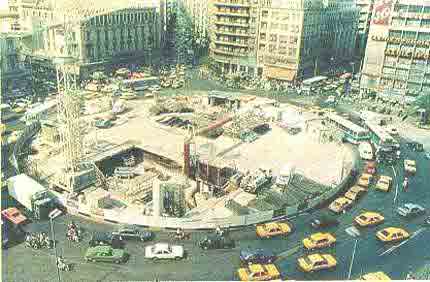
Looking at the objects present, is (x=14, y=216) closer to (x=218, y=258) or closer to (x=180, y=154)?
(x=218, y=258)

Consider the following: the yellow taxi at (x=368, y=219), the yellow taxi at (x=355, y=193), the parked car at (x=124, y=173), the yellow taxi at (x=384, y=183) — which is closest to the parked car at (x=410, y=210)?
the yellow taxi at (x=368, y=219)

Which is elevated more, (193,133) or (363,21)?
(363,21)

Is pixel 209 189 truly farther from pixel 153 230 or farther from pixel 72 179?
pixel 72 179

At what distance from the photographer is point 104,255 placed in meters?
46.5

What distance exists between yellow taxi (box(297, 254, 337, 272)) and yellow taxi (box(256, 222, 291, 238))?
18.0ft

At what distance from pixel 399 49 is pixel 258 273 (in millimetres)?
80748

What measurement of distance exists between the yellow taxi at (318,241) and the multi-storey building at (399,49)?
66.7 metres

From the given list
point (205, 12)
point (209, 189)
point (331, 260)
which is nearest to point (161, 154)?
point (209, 189)

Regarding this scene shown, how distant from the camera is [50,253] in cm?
4794

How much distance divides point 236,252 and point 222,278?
15.6 feet

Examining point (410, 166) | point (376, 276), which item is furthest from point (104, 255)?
point (410, 166)

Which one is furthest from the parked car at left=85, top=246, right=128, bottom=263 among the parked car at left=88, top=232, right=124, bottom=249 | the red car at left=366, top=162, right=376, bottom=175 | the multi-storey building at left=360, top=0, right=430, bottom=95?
the multi-storey building at left=360, top=0, right=430, bottom=95

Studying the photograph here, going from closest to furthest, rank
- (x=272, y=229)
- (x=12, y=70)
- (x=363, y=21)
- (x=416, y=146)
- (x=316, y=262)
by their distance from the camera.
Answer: (x=316, y=262) < (x=272, y=229) < (x=416, y=146) < (x=12, y=70) < (x=363, y=21)

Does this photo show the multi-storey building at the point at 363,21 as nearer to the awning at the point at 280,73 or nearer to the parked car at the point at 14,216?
the awning at the point at 280,73
